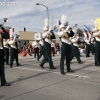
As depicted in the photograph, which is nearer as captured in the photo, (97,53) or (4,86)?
Answer: (4,86)

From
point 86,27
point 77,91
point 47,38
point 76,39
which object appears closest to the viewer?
point 77,91

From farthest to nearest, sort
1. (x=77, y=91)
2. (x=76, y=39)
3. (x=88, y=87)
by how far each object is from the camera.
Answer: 1. (x=76, y=39)
2. (x=88, y=87)
3. (x=77, y=91)

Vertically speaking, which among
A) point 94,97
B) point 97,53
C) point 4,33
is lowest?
point 94,97

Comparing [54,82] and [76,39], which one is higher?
[76,39]

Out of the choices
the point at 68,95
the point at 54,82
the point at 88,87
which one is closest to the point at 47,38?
the point at 54,82

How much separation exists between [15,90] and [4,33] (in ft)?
5.62

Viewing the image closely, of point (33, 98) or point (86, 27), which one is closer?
point (33, 98)

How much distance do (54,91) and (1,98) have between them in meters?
1.35

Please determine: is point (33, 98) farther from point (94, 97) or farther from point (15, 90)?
point (94, 97)

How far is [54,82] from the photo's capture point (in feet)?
21.8

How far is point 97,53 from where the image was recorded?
1036cm

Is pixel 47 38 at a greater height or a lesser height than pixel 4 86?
greater

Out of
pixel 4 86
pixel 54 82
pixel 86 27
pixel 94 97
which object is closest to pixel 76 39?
pixel 86 27

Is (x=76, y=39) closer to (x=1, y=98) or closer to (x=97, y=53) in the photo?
(x=97, y=53)
